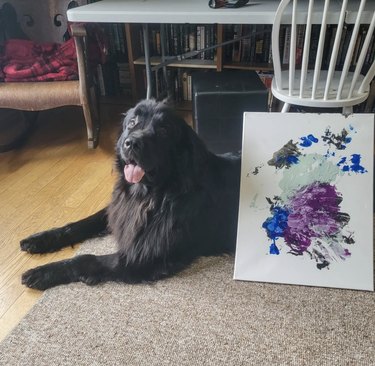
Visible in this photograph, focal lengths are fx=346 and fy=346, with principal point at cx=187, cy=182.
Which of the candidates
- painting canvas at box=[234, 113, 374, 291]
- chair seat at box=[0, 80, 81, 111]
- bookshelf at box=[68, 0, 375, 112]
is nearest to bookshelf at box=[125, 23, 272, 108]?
bookshelf at box=[68, 0, 375, 112]

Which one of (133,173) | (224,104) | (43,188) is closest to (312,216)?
(133,173)

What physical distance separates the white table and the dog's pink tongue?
0.82m

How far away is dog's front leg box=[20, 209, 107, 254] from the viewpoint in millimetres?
1425

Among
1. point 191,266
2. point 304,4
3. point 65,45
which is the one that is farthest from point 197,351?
point 65,45

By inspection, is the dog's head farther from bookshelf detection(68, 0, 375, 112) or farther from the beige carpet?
bookshelf detection(68, 0, 375, 112)

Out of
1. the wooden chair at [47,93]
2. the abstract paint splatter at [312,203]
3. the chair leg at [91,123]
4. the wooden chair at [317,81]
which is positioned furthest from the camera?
the chair leg at [91,123]

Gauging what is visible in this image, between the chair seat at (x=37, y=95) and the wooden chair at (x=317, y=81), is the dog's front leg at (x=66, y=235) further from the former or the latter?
the wooden chair at (x=317, y=81)

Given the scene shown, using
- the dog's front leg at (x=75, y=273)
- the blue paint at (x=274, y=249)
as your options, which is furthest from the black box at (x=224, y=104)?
the dog's front leg at (x=75, y=273)

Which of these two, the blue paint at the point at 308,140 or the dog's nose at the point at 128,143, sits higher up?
the dog's nose at the point at 128,143

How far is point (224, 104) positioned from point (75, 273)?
1.12 metres

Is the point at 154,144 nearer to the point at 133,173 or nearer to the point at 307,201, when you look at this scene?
the point at 133,173

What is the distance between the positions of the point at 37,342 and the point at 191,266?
586 mm

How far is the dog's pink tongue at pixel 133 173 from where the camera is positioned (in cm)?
116

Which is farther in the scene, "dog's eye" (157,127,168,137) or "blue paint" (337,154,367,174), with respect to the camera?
"blue paint" (337,154,367,174)
